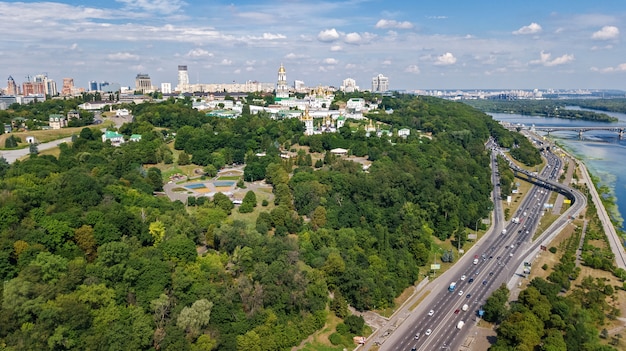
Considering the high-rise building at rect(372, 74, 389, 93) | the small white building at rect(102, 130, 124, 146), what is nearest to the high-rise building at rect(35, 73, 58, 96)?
the small white building at rect(102, 130, 124, 146)

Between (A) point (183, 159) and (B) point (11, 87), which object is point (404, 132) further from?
(B) point (11, 87)

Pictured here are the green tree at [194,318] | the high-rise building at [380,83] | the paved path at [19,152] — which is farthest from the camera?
the high-rise building at [380,83]

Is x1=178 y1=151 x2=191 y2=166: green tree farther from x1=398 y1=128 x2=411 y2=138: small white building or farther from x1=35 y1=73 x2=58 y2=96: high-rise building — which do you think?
x1=35 y1=73 x2=58 y2=96: high-rise building

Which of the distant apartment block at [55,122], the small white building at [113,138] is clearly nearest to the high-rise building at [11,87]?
the distant apartment block at [55,122]

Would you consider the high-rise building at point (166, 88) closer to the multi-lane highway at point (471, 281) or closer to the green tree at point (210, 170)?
the green tree at point (210, 170)

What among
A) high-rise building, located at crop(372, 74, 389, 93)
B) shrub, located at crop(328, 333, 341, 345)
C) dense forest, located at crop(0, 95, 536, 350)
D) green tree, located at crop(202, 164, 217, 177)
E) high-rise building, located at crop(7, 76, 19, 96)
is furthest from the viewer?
high-rise building, located at crop(372, 74, 389, 93)
